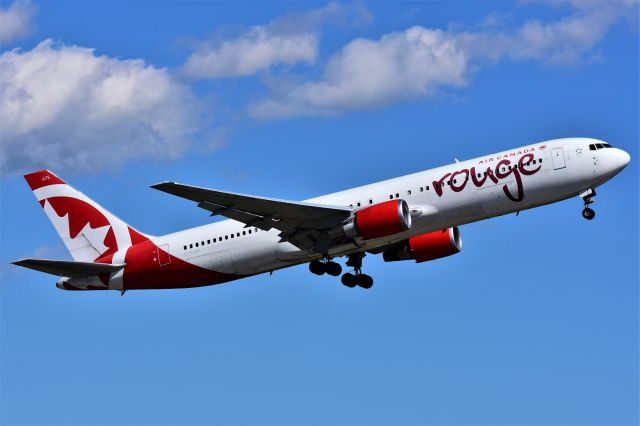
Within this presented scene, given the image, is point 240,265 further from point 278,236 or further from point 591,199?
point 591,199

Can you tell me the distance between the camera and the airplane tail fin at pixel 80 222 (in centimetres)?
5616

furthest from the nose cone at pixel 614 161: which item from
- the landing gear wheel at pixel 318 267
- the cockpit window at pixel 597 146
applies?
the landing gear wheel at pixel 318 267

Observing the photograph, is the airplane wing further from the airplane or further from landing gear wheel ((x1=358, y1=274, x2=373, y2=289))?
landing gear wheel ((x1=358, y1=274, x2=373, y2=289))

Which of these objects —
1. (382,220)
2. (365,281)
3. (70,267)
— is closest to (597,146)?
(382,220)

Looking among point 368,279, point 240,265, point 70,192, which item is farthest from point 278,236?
point 70,192

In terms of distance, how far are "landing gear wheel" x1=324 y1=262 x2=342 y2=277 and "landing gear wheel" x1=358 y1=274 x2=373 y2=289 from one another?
7.84 feet

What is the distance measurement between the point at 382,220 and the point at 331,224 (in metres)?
2.92

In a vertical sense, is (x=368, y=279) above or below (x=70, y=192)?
below

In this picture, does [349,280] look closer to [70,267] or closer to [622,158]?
[70,267]

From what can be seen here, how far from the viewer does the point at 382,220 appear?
48.0 meters

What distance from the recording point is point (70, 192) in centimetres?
5853

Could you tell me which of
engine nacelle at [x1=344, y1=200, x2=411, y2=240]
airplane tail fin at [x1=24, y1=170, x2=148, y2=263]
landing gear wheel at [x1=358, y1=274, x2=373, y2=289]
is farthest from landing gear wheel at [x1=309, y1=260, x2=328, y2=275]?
airplane tail fin at [x1=24, y1=170, x2=148, y2=263]

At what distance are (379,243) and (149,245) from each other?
11.7 m

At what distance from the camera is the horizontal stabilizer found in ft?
171
